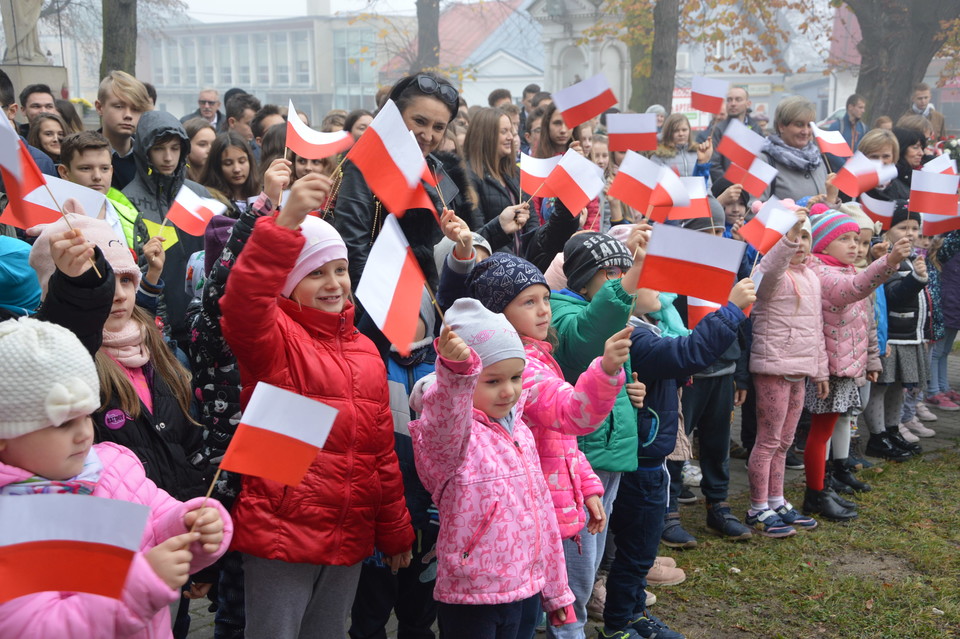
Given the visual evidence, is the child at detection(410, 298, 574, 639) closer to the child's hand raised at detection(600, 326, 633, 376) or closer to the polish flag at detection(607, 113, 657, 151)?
the child's hand raised at detection(600, 326, 633, 376)

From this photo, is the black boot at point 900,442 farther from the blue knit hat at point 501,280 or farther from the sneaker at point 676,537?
the blue knit hat at point 501,280

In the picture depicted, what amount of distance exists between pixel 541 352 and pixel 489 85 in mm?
57087

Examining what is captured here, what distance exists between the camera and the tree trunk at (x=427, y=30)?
27.2 metres

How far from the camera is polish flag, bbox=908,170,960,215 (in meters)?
6.05

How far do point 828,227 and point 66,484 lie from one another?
4.75 meters

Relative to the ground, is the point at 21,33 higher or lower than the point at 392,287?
higher

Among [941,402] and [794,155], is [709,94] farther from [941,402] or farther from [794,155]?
[941,402]

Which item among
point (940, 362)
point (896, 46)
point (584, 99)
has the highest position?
point (896, 46)

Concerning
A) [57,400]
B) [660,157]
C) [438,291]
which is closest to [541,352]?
[438,291]

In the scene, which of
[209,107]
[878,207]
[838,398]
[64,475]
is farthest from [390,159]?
[209,107]

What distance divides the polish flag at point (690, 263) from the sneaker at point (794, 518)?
2.83m

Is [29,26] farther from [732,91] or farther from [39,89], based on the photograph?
[732,91]

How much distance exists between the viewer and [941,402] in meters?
8.56

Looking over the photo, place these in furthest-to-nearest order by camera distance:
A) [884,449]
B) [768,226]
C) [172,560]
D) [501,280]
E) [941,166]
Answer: [884,449]
[941,166]
[768,226]
[501,280]
[172,560]
